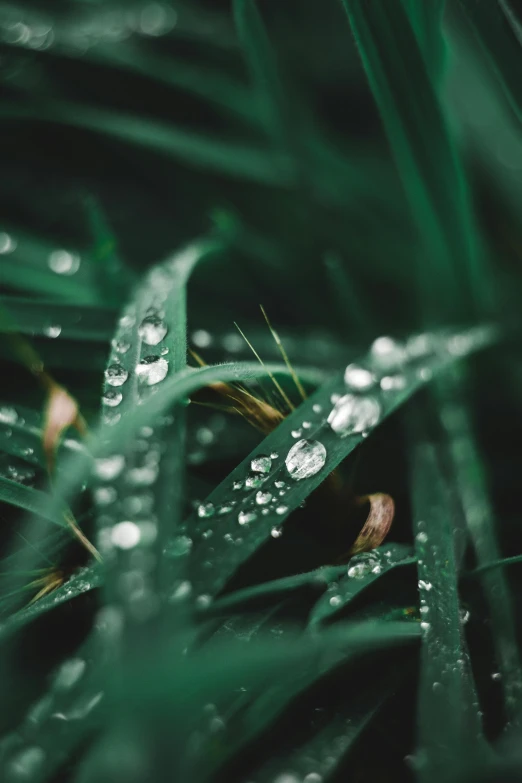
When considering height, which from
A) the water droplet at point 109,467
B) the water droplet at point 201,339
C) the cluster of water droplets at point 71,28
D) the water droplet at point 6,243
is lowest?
the water droplet at point 109,467

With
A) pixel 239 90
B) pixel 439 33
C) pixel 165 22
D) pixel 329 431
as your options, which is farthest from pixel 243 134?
pixel 329 431

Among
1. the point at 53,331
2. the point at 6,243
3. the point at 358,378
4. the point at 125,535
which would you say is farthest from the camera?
the point at 6,243

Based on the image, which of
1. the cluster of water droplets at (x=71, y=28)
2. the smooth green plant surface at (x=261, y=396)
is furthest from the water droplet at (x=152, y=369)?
the cluster of water droplets at (x=71, y=28)

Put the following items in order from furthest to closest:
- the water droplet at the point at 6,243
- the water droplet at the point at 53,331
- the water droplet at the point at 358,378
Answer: the water droplet at the point at 6,243 < the water droplet at the point at 53,331 < the water droplet at the point at 358,378

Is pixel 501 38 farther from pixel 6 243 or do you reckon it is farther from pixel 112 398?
pixel 6 243

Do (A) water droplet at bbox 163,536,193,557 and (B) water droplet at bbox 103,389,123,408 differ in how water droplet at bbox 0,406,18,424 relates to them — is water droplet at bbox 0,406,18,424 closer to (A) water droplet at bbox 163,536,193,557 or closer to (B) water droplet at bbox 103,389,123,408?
(B) water droplet at bbox 103,389,123,408

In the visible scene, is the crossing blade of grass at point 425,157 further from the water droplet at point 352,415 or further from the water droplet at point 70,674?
the water droplet at point 70,674

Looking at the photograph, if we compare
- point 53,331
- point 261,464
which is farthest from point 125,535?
point 53,331

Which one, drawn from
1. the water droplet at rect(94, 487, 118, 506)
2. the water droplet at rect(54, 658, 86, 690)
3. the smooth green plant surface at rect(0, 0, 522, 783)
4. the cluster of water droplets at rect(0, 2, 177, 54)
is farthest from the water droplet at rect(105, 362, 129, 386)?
the cluster of water droplets at rect(0, 2, 177, 54)
